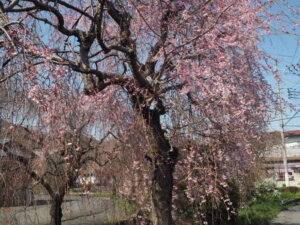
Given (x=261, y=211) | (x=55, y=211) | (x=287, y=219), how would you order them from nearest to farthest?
(x=55, y=211), (x=287, y=219), (x=261, y=211)

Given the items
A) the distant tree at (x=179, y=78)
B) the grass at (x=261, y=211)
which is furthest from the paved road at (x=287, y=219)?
the distant tree at (x=179, y=78)

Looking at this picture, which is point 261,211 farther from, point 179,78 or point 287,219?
point 179,78

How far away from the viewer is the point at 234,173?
6.58 metres

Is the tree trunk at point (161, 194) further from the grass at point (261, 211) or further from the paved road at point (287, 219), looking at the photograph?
the paved road at point (287, 219)

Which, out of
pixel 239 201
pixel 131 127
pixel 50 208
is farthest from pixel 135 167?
pixel 239 201

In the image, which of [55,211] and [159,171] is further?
[55,211]

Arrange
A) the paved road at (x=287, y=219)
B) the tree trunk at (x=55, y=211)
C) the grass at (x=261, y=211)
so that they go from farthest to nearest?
1. the paved road at (x=287, y=219)
2. the grass at (x=261, y=211)
3. the tree trunk at (x=55, y=211)

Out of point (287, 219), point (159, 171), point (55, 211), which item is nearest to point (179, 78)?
point (159, 171)

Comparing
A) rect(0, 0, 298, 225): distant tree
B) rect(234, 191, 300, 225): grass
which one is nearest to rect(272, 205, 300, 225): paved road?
rect(234, 191, 300, 225): grass

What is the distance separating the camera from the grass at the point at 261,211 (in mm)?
10148

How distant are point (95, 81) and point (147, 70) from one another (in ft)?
3.17

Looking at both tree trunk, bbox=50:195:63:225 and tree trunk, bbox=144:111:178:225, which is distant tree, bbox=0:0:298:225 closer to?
tree trunk, bbox=144:111:178:225

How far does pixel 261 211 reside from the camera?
13.0 metres

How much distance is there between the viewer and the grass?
33.3 feet
